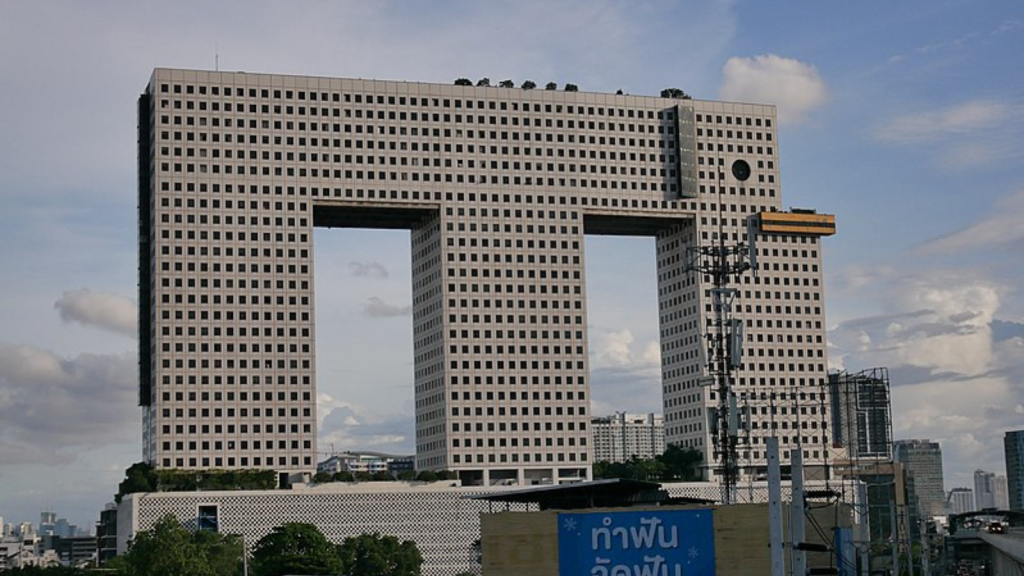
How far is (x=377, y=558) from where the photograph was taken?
159750 millimetres

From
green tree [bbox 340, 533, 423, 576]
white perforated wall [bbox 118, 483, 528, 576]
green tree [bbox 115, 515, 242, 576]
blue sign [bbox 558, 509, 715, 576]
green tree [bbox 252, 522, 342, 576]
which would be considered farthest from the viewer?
white perforated wall [bbox 118, 483, 528, 576]

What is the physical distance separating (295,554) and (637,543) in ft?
295

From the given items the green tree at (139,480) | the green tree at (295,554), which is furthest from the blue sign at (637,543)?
the green tree at (139,480)

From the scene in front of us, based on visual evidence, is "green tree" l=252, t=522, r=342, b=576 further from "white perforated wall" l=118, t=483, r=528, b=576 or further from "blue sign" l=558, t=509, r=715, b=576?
"blue sign" l=558, t=509, r=715, b=576

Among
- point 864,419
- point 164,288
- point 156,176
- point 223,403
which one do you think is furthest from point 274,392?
point 864,419

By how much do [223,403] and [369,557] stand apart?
46.4 m

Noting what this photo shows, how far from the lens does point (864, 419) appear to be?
199 meters

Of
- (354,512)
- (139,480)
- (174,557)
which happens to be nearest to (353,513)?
(354,512)

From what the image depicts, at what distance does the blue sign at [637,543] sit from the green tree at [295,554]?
8400 centimetres

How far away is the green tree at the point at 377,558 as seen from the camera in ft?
524

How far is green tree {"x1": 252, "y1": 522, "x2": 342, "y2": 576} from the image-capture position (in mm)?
146875

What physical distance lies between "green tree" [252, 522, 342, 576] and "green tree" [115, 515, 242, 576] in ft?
13.0

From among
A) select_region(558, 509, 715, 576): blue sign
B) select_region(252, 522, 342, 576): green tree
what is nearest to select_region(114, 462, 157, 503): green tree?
select_region(252, 522, 342, 576): green tree

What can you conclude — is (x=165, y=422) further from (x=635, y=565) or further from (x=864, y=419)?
(x=635, y=565)
